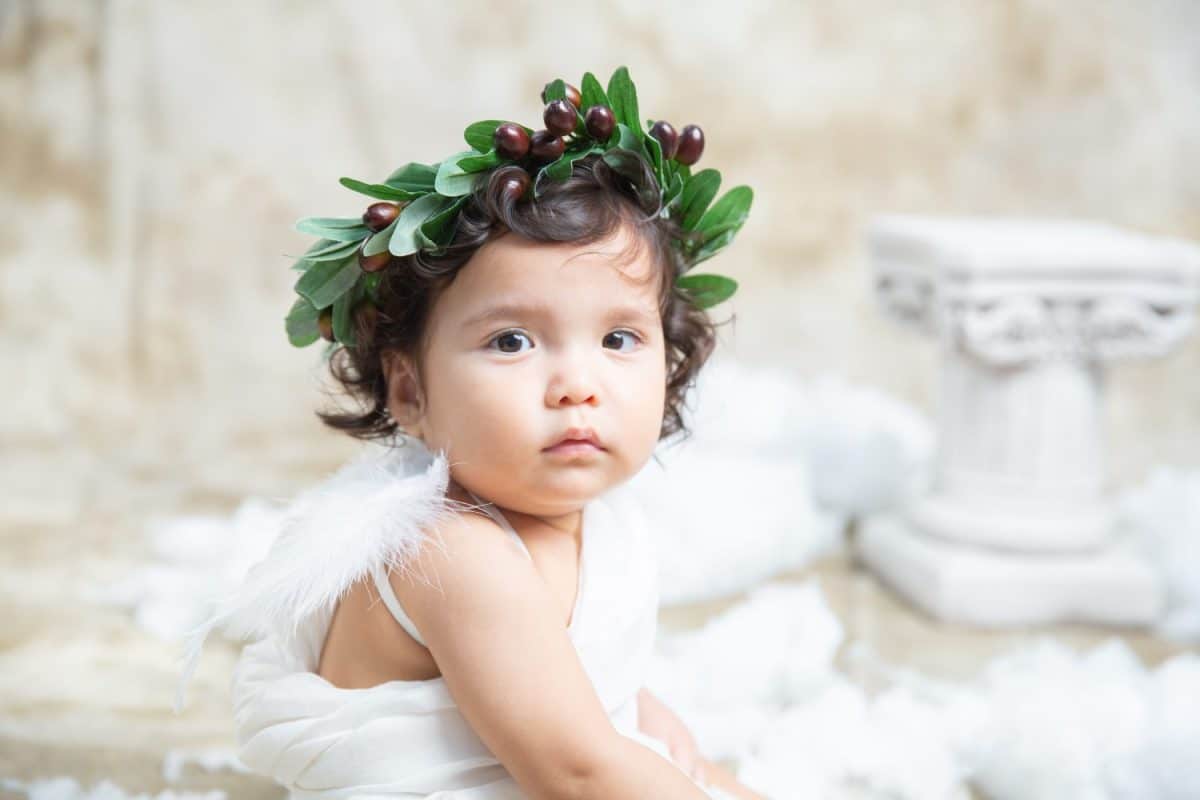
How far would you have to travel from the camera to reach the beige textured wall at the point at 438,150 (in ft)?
10.2

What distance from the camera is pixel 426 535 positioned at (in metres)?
1.08

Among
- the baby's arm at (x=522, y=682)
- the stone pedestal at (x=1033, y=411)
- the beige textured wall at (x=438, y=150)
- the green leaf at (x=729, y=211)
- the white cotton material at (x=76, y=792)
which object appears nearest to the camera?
the baby's arm at (x=522, y=682)

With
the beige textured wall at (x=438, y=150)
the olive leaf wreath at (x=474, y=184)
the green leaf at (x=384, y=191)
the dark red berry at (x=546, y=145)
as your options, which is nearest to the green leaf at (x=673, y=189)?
the olive leaf wreath at (x=474, y=184)

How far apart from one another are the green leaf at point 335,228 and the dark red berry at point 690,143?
0.98 feet

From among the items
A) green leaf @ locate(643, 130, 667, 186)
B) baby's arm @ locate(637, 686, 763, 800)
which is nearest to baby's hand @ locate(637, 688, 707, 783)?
baby's arm @ locate(637, 686, 763, 800)

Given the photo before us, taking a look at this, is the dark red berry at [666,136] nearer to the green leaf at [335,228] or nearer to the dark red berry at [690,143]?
the dark red berry at [690,143]

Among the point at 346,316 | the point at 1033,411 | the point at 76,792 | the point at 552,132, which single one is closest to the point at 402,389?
the point at 346,316

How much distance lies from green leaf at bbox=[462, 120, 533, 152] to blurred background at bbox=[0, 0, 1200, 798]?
144cm

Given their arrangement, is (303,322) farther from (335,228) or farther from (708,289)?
(708,289)

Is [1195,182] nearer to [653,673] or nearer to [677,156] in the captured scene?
[653,673]

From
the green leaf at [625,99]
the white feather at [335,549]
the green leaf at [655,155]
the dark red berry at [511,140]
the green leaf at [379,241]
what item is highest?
the green leaf at [625,99]

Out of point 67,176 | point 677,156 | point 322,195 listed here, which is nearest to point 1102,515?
point 677,156

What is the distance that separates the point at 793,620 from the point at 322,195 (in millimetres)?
1947

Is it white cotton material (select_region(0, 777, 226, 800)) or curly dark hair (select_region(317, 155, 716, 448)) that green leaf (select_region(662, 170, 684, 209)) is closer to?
curly dark hair (select_region(317, 155, 716, 448))
